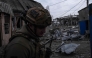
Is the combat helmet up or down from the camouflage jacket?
up

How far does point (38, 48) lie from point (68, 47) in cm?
774

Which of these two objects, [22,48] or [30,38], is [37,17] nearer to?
[30,38]

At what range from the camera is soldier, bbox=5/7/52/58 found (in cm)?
165

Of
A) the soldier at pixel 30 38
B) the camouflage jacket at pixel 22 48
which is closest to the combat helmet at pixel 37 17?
the soldier at pixel 30 38

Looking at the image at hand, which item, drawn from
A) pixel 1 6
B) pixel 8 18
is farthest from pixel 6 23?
pixel 1 6

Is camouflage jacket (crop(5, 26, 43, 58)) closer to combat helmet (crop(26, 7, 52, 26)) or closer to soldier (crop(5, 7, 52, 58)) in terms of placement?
soldier (crop(5, 7, 52, 58))

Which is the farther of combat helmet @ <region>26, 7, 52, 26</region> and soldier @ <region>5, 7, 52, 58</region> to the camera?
combat helmet @ <region>26, 7, 52, 26</region>

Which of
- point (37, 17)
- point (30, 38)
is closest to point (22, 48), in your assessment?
point (30, 38)

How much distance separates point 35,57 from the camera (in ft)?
6.13

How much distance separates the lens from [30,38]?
191 cm

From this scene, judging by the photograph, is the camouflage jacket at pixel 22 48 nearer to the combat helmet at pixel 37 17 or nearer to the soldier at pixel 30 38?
the soldier at pixel 30 38

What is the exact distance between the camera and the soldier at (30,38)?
64.8 inches

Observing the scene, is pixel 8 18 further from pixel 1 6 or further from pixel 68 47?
pixel 68 47

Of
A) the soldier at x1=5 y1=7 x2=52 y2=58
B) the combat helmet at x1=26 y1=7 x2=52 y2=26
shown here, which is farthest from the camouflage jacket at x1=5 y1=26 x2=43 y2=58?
the combat helmet at x1=26 y1=7 x2=52 y2=26
